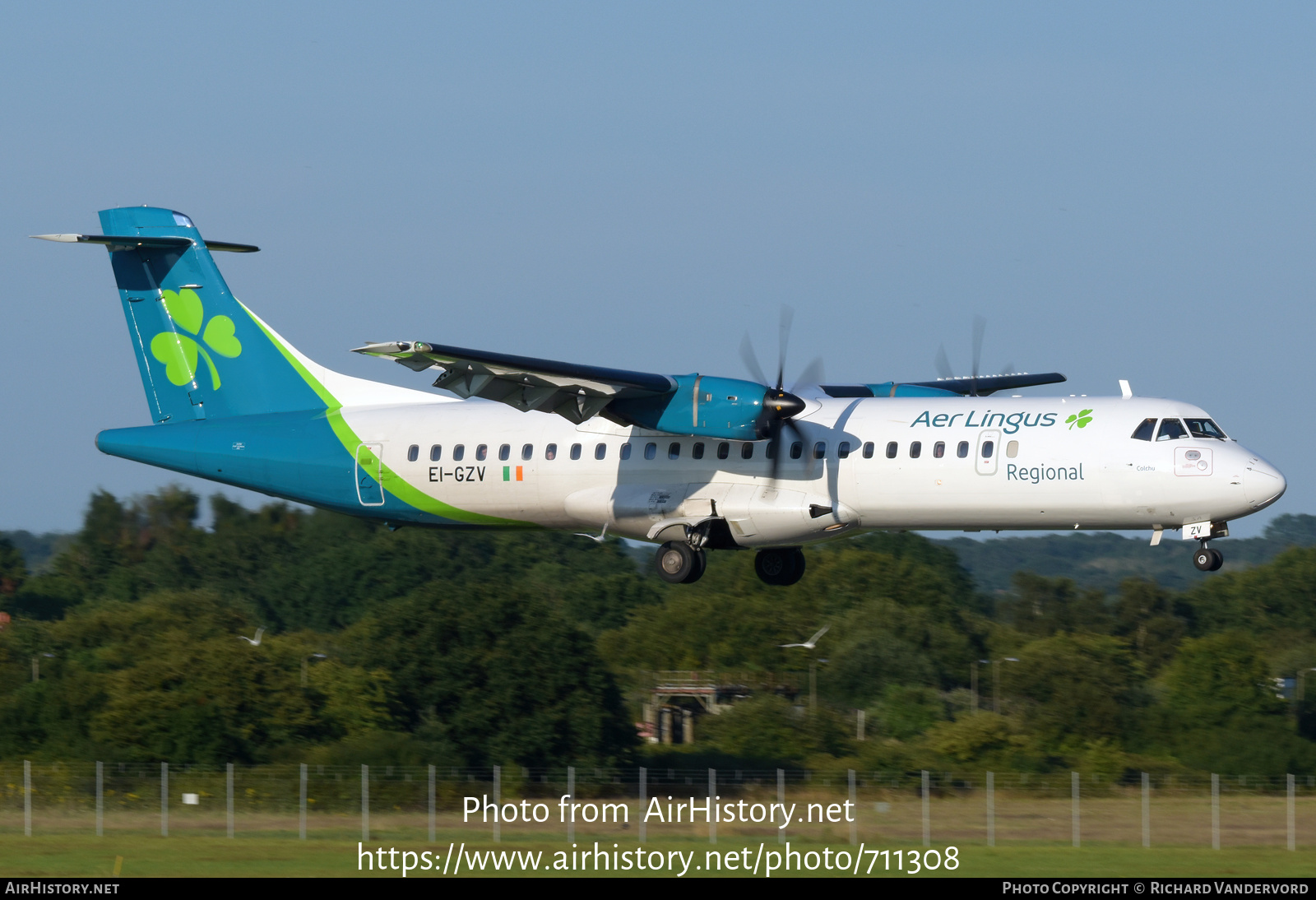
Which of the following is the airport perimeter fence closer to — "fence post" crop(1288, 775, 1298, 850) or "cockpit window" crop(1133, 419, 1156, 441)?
"fence post" crop(1288, 775, 1298, 850)

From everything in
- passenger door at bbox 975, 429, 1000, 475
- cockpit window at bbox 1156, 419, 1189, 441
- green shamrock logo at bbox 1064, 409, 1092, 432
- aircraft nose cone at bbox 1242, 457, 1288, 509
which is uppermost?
green shamrock logo at bbox 1064, 409, 1092, 432

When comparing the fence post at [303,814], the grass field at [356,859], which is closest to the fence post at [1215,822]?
the grass field at [356,859]

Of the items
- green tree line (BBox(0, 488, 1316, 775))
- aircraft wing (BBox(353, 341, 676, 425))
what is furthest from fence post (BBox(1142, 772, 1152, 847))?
green tree line (BBox(0, 488, 1316, 775))

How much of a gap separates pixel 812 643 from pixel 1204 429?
95.7ft

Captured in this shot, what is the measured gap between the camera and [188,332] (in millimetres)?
27094

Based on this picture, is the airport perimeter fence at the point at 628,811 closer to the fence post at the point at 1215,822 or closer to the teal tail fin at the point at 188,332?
the fence post at the point at 1215,822

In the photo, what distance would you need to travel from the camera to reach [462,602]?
41438 mm

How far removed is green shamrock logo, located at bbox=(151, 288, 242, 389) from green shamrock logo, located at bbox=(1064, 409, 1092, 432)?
42.2 ft

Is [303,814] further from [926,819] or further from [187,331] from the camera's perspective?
[926,819]

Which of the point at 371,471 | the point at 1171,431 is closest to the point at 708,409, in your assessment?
the point at 371,471

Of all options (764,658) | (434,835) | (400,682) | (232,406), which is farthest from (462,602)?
(434,835)

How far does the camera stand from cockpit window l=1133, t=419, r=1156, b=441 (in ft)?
71.7

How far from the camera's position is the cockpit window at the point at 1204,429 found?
2194 centimetres

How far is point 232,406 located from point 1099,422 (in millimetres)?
13227
